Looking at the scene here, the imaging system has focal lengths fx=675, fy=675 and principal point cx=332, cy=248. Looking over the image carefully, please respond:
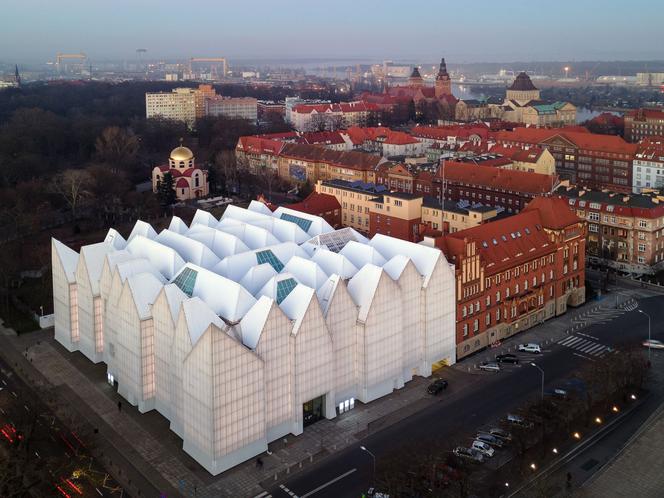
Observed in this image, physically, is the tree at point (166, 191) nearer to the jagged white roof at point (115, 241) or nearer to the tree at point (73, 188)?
the tree at point (73, 188)

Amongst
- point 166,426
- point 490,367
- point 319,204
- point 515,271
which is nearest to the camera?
point 166,426

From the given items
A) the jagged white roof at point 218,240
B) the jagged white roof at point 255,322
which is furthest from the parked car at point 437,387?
the jagged white roof at point 218,240

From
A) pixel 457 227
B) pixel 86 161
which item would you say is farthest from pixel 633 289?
pixel 86 161

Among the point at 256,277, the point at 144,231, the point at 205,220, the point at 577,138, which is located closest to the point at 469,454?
the point at 256,277

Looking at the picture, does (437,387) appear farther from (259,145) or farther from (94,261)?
(259,145)

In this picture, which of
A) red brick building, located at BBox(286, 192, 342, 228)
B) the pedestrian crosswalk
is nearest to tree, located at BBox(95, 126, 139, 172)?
red brick building, located at BBox(286, 192, 342, 228)
